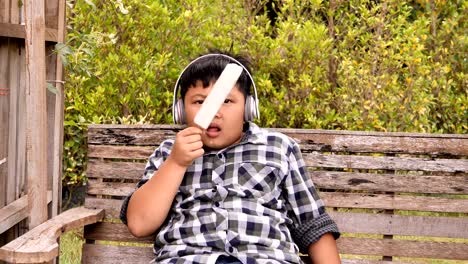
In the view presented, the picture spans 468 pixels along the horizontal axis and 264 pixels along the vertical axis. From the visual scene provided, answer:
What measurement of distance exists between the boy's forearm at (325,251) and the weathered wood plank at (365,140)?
468 mm

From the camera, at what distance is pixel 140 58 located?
5.59m

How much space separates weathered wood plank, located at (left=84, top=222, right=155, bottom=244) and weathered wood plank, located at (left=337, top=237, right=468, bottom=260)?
2.99 ft

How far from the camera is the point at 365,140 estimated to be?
355 centimetres

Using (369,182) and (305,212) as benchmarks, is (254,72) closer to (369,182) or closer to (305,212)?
(369,182)

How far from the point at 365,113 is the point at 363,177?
2.28 m

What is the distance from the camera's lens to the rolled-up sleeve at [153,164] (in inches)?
130

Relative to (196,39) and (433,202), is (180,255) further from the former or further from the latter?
(196,39)

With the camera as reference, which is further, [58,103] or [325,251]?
[58,103]

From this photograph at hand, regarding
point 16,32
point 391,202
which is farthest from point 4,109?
point 391,202

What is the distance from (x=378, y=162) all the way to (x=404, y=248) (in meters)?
0.38

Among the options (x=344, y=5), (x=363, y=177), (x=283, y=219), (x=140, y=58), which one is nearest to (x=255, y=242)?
(x=283, y=219)

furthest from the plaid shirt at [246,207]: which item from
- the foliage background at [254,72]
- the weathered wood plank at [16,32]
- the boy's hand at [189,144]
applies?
the foliage background at [254,72]

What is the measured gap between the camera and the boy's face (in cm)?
318

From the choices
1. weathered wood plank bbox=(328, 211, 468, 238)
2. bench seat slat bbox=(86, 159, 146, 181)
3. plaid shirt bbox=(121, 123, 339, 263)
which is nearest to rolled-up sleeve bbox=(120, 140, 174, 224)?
plaid shirt bbox=(121, 123, 339, 263)
